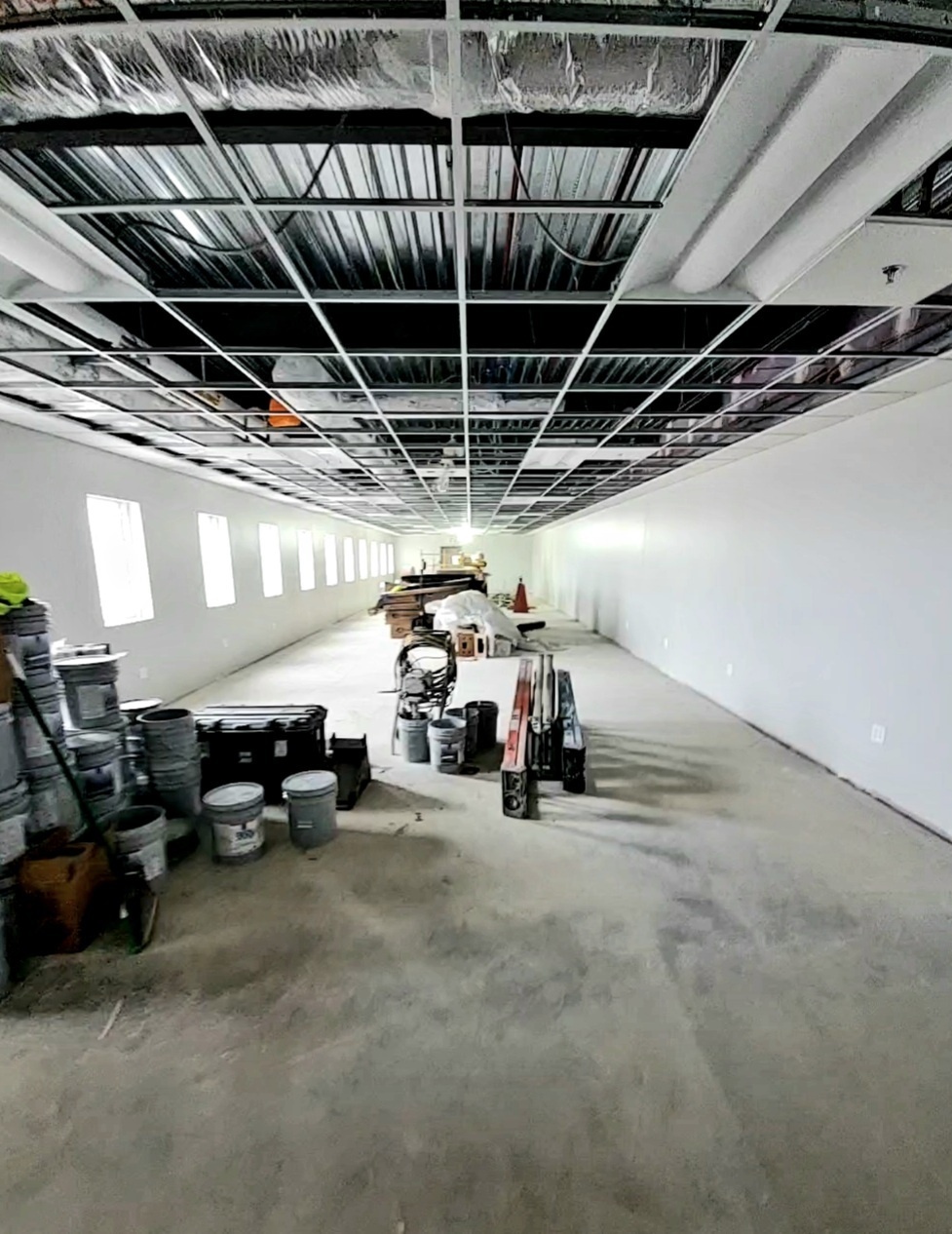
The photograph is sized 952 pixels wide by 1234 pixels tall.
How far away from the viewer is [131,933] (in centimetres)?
223

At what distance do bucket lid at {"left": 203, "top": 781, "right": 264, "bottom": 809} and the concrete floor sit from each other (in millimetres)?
335

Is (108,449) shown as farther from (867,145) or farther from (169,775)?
(867,145)

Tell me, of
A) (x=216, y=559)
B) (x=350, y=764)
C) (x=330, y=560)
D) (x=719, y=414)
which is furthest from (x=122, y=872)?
(x=330, y=560)

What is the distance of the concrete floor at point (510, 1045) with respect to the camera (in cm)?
136

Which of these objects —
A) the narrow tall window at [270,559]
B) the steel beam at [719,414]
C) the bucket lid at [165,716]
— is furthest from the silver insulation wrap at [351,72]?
the narrow tall window at [270,559]

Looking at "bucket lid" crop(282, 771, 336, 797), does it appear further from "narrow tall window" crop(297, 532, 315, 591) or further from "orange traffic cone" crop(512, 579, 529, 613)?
"orange traffic cone" crop(512, 579, 529, 613)

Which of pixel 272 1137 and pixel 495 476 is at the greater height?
pixel 495 476

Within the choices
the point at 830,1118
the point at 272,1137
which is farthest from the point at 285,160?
the point at 830,1118

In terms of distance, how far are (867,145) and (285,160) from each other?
1501 mm

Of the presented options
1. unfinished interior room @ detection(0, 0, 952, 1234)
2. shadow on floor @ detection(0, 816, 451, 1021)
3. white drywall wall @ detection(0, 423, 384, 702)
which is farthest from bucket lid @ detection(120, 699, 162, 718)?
white drywall wall @ detection(0, 423, 384, 702)

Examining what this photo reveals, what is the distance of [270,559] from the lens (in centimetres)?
843

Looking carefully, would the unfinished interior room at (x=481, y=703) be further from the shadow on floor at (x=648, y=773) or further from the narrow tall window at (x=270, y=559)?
the narrow tall window at (x=270, y=559)

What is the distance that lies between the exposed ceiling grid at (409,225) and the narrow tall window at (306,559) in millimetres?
5705

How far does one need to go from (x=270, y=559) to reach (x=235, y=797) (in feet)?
20.3
